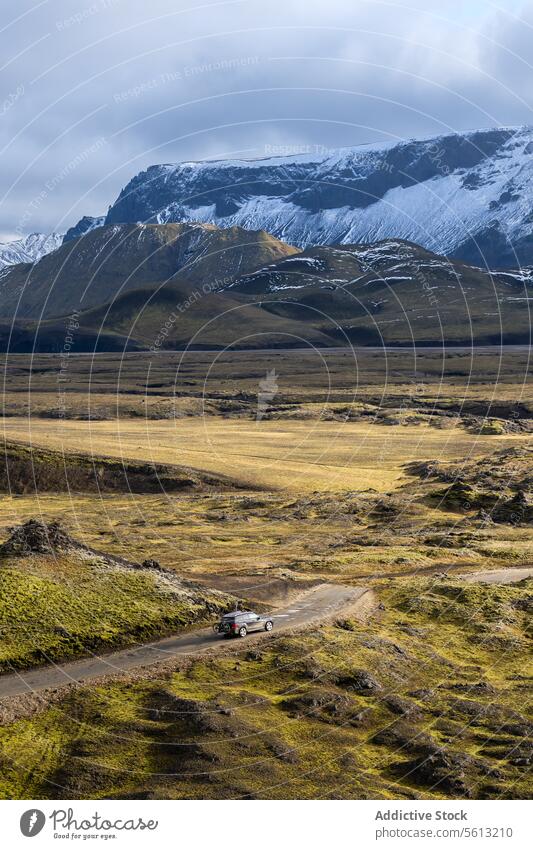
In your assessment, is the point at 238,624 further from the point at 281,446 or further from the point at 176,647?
the point at 281,446

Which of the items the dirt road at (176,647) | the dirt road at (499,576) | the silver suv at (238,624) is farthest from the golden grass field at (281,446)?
the silver suv at (238,624)

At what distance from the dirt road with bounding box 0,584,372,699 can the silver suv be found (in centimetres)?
46

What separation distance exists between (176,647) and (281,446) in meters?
109

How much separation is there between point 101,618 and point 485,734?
2260cm

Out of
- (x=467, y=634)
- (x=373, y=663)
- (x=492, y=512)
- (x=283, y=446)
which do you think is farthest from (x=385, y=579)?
(x=283, y=446)

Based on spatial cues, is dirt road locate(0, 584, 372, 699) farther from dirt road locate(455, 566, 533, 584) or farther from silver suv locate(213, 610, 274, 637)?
dirt road locate(455, 566, 533, 584)

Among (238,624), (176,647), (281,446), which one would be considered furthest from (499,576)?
(281,446)

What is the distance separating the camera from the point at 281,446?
525 feet

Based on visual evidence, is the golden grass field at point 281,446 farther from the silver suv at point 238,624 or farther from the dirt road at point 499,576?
the silver suv at point 238,624

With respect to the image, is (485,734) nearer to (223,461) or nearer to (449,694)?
(449,694)

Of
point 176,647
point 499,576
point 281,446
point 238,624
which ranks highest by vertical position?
point 281,446

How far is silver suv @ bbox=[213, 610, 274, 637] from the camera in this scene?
5344 centimetres

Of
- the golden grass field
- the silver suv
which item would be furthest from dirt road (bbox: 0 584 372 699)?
the golden grass field
